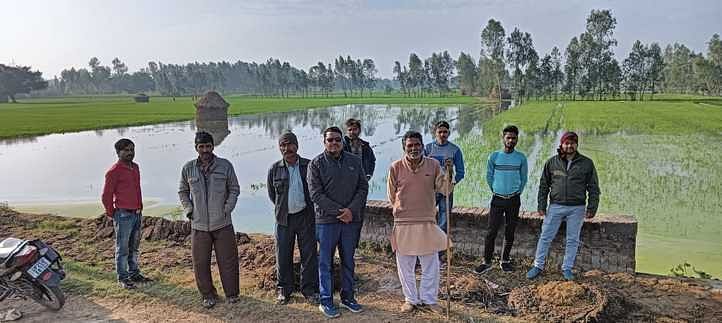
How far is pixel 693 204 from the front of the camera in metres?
8.34

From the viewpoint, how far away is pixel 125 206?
14.7ft

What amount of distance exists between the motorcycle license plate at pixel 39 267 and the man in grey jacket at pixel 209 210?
114cm

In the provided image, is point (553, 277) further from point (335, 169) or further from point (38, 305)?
point (38, 305)

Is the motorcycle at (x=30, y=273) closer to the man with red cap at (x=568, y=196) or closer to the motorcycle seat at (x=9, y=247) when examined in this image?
the motorcycle seat at (x=9, y=247)

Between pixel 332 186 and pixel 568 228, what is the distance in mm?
2168

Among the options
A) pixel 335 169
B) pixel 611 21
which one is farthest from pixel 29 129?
pixel 611 21

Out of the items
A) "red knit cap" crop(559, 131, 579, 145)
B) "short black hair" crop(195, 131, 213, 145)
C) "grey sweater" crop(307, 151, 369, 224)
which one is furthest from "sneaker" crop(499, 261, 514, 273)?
"short black hair" crop(195, 131, 213, 145)

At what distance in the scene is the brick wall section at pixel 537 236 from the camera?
4.82m

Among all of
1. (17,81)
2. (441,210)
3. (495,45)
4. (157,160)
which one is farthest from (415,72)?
(441,210)

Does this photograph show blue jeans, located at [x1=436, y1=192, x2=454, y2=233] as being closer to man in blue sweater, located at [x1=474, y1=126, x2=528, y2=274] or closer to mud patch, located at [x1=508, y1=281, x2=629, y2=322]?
man in blue sweater, located at [x1=474, y1=126, x2=528, y2=274]

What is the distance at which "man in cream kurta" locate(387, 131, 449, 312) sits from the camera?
379 centimetres

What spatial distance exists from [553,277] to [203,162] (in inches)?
126

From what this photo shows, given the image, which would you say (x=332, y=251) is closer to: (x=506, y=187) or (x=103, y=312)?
(x=506, y=187)

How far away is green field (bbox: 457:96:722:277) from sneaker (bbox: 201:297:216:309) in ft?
15.0
